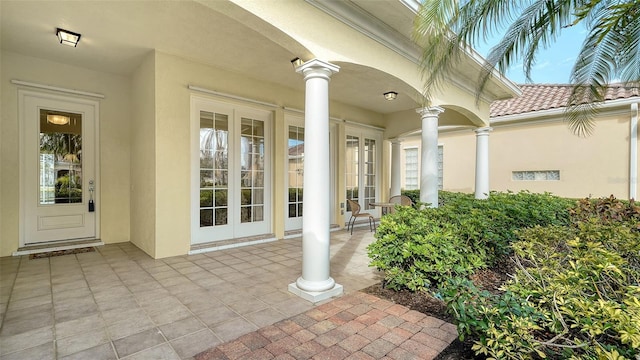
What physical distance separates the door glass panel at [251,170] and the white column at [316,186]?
2.49 metres

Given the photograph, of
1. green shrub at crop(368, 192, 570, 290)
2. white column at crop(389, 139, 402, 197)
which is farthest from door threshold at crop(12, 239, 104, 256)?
white column at crop(389, 139, 402, 197)

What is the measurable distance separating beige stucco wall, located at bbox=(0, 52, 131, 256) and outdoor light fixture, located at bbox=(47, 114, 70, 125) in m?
0.39

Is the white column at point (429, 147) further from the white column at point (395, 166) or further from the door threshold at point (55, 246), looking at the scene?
the door threshold at point (55, 246)

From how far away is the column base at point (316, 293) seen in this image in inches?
112

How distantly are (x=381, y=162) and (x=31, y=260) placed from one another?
23.3ft

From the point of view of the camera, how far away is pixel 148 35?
145 inches

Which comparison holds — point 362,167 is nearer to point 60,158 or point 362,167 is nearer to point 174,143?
point 174,143

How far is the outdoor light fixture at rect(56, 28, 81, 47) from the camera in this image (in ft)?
11.6

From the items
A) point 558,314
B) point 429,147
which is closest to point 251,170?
point 429,147

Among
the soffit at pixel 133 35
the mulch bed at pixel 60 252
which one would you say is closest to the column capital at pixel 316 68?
the soffit at pixel 133 35

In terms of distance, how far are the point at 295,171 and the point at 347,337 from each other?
4149 millimetres

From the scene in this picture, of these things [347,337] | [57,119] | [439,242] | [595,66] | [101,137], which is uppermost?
[595,66]

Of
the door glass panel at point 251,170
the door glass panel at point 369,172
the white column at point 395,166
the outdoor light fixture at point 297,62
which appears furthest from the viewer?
the white column at point 395,166

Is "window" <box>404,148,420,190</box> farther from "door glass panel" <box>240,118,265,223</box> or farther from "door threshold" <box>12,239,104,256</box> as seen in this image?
"door threshold" <box>12,239,104,256</box>
